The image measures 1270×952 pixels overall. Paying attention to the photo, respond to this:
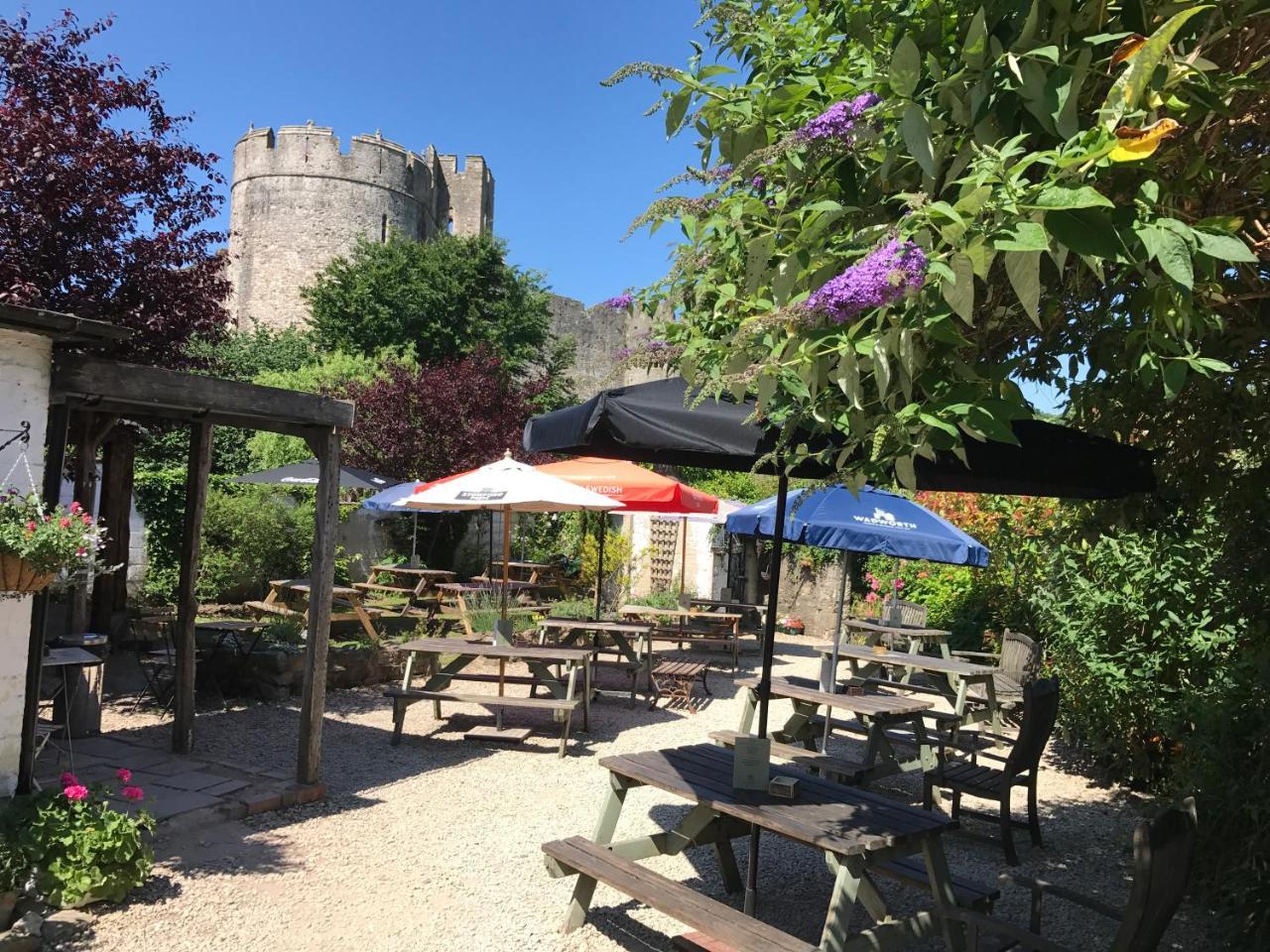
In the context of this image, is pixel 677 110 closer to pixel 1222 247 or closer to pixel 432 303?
pixel 1222 247

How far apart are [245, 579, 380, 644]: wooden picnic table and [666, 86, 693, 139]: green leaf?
723cm

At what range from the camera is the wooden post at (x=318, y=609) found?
5.17 metres

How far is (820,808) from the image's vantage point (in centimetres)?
339

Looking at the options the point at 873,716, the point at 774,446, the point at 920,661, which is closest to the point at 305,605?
the point at 920,661

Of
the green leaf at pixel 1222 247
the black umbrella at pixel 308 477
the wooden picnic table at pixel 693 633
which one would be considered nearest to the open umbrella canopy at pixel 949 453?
the green leaf at pixel 1222 247

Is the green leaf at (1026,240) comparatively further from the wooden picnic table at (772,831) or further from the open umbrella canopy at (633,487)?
the open umbrella canopy at (633,487)

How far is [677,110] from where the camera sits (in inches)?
87.6

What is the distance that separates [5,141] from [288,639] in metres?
4.59

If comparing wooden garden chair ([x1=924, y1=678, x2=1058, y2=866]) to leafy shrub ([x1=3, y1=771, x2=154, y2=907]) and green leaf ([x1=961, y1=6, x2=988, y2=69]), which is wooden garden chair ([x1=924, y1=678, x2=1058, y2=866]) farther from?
leafy shrub ([x1=3, y1=771, x2=154, y2=907])

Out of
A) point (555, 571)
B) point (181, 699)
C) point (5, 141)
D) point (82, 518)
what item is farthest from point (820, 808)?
point (555, 571)

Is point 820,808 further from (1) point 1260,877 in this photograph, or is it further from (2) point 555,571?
(2) point 555,571

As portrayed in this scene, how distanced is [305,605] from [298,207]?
2292 cm

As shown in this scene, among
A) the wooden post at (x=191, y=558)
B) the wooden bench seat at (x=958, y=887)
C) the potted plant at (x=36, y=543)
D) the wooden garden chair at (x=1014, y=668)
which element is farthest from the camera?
the wooden garden chair at (x=1014, y=668)

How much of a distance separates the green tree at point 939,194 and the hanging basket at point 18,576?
2675 mm
